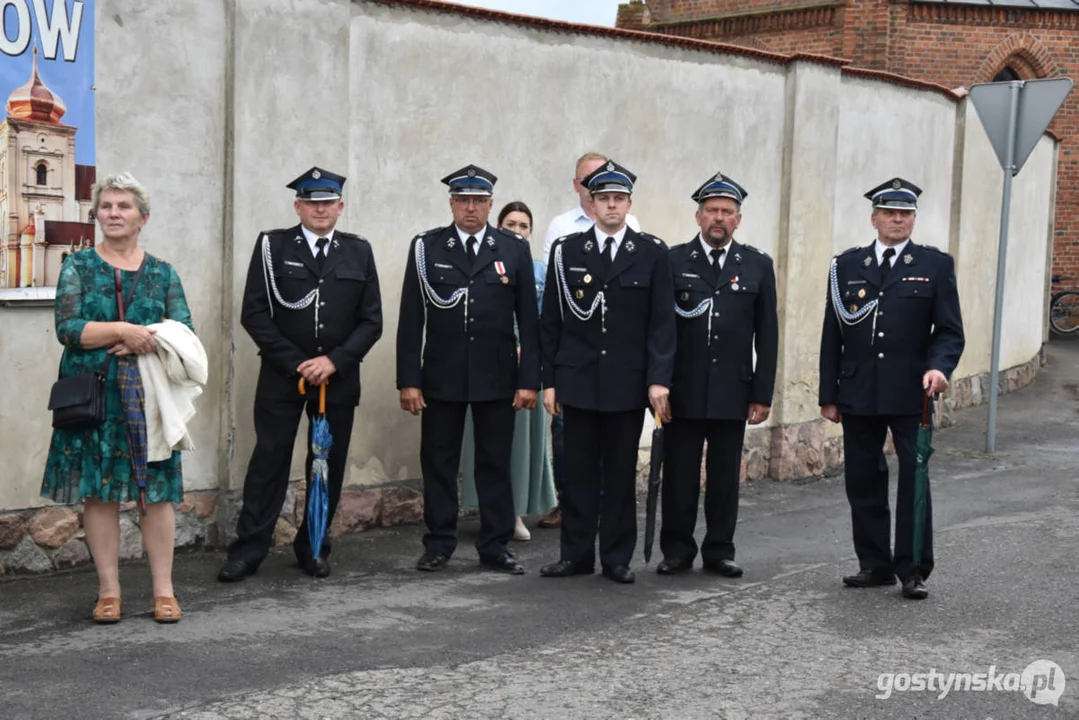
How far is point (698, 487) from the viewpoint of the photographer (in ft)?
24.1

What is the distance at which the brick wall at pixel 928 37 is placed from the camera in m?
22.3

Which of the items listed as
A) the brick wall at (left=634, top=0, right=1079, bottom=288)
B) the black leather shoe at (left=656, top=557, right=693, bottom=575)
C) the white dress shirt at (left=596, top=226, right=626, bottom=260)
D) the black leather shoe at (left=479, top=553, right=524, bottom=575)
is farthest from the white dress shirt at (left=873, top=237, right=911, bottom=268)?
Result: the brick wall at (left=634, top=0, right=1079, bottom=288)

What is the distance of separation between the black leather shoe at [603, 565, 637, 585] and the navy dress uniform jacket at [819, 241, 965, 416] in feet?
4.56

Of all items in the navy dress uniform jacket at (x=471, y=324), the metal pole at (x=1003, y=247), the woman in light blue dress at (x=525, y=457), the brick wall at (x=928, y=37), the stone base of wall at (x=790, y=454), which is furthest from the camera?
the brick wall at (x=928, y=37)

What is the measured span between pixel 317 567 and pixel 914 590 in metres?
2.94

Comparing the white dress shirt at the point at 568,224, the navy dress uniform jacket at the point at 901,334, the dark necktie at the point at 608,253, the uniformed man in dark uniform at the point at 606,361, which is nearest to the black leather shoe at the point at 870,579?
the navy dress uniform jacket at the point at 901,334

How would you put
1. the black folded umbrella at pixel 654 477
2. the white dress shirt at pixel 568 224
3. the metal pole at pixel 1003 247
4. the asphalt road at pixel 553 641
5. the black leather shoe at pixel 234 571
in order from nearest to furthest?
the asphalt road at pixel 553 641
the black leather shoe at pixel 234 571
the black folded umbrella at pixel 654 477
the white dress shirt at pixel 568 224
the metal pole at pixel 1003 247

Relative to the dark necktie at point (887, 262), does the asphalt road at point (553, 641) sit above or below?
below

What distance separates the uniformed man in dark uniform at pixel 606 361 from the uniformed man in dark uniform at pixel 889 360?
963 millimetres

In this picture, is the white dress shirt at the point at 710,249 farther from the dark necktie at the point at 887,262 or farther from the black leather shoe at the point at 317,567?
the black leather shoe at the point at 317,567

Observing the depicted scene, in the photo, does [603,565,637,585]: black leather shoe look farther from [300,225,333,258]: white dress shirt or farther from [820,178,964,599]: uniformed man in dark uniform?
[300,225,333,258]: white dress shirt

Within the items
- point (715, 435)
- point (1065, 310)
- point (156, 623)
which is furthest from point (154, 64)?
point (1065, 310)

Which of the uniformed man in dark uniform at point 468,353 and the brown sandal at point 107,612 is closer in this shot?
the brown sandal at point 107,612

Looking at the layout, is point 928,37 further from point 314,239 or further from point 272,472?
point 272,472
